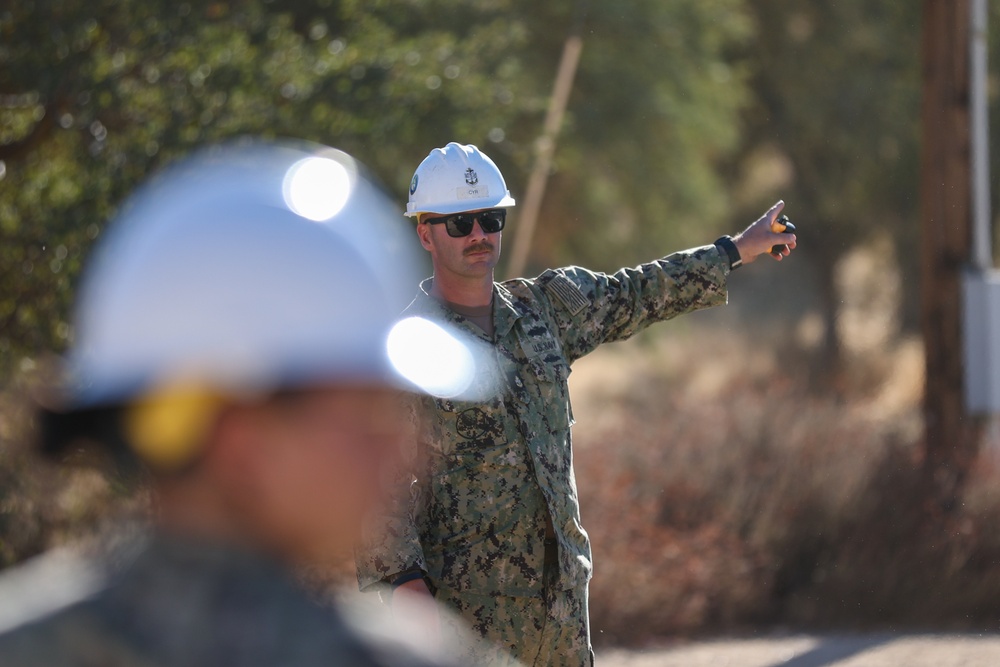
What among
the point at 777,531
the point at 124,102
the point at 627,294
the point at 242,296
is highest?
the point at 242,296

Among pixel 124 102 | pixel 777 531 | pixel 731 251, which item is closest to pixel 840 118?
pixel 777 531

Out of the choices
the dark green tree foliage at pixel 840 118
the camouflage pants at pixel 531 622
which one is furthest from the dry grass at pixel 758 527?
the dark green tree foliage at pixel 840 118

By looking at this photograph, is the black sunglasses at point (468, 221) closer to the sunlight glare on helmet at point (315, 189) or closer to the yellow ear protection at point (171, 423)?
the sunlight glare on helmet at point (315, 189)

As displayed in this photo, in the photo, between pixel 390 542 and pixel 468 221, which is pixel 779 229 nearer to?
pixel 468 221

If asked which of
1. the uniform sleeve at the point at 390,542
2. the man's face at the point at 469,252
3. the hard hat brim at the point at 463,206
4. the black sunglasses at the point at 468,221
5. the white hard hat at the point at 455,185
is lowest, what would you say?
the uniform sleeve at the point at 390,542

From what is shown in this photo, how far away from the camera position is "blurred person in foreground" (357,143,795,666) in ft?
11.1

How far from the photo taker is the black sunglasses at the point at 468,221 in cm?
353

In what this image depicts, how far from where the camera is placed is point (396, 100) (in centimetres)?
790

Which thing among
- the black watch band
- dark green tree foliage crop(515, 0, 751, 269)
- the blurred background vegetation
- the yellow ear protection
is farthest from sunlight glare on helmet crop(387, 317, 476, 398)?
dark green tree foliage crop(515, 0, 751, 269)

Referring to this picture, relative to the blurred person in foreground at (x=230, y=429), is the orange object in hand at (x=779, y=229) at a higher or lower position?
lower

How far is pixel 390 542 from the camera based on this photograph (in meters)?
3.21

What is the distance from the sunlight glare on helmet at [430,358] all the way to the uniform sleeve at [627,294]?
368 millimetres

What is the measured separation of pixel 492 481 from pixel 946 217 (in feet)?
17.1

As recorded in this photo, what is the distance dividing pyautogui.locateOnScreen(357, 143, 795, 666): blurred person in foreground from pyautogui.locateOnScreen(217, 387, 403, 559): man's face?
2065 millimetres
